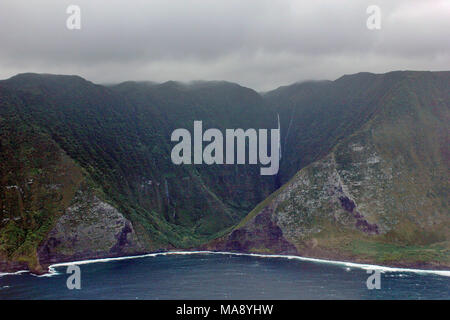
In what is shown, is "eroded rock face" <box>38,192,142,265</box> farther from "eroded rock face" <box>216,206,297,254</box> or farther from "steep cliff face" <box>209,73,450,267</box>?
"steep cliff face" <box>209,73,450,267</box>

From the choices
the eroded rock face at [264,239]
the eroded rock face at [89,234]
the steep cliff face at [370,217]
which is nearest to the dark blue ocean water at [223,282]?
the eroded rock face at [89,234]

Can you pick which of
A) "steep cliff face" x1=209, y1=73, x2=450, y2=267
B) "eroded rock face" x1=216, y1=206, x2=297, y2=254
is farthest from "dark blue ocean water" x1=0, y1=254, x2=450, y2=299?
"eroded rock face" x1=216, y1=206, x2=297, y2=254

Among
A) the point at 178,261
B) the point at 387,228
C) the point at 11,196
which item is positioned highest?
the point at 11,196

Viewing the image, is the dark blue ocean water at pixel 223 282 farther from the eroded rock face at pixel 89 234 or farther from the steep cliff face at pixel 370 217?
the steep cliff face at pixel 370 217

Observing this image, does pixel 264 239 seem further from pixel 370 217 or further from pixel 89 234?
pixel 89 234

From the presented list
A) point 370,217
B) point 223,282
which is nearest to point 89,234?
point 223,282

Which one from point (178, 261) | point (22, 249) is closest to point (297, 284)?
point (178, 261)

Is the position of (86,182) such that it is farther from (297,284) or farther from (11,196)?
(297,284)
